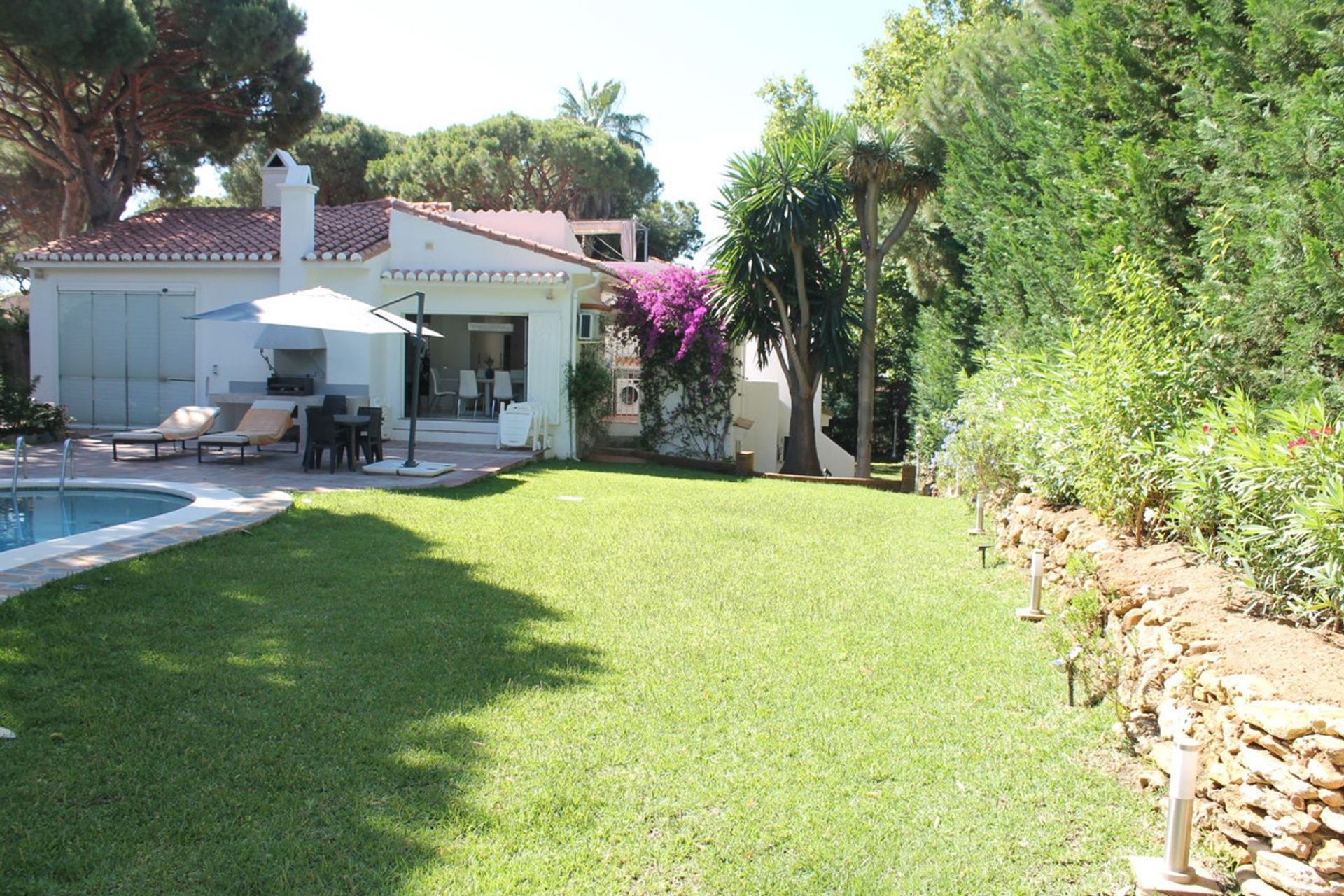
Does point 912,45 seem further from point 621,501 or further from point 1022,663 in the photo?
point 1022,663

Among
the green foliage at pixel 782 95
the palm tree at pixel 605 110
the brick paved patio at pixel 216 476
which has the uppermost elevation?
the palm tree at pixel 605 110

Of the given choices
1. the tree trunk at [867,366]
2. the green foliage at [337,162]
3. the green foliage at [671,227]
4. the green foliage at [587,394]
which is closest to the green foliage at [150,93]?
the green foliage at [587,394]

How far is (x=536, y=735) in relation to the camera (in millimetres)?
4770

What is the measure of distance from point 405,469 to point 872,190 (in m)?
9.93

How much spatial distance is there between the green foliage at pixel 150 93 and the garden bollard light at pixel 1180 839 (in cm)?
2147

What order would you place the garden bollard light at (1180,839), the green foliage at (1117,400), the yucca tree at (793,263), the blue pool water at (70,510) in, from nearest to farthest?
the garden bollard light at (1180,839) → the green foliage at (1117,400) → the blue pool water at (70,510) → the yucca tree at (793,263)

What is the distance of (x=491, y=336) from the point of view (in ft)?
85.8

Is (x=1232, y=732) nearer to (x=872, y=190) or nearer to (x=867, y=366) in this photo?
(x=872, y=190)

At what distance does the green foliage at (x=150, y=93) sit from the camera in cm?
1928

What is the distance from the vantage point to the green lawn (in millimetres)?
3652

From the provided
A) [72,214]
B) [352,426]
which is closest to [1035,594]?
[352,426]

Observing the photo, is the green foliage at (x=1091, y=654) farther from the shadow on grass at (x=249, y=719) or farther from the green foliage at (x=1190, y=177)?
the shadow on grass at (x=249, y=719)

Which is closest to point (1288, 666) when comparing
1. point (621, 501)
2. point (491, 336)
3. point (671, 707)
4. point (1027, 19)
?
point (671, 707)

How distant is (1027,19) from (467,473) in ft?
38.7
